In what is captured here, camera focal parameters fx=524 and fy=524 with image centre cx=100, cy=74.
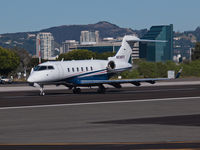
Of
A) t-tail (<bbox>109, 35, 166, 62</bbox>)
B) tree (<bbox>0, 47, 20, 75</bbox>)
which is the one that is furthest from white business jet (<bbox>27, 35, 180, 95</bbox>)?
tree (<bbox>0, 47, 20, 75</bbox>)

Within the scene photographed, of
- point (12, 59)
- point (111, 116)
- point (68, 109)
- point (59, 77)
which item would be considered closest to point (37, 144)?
point (111, 116)

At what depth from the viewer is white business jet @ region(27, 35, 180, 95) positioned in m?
44.3

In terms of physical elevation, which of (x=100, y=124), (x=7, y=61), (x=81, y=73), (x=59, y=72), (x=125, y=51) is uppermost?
(x=125, y=51)

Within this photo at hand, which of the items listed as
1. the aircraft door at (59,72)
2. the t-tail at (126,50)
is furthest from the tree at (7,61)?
the aircraft door at (59,72)

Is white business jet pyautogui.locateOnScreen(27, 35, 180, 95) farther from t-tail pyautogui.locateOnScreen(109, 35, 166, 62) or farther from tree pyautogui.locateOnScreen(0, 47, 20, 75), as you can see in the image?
tree pyautogui.locateOnScreen(0, 47, 20, 75)

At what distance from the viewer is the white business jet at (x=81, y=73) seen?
4433 centimetres

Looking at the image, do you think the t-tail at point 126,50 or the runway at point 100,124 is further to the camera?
the t-tail at point 126,50

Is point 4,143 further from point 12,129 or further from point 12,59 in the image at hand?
point 12,59

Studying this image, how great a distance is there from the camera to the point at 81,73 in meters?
47.3

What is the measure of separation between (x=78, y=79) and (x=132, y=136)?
2976cm

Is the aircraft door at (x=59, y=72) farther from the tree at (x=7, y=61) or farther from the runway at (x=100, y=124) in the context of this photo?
the tree at (x=7, y=61)

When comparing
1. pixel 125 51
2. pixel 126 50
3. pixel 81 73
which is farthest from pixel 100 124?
pixel 126 50

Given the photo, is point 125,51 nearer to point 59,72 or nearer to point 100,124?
point 59,72

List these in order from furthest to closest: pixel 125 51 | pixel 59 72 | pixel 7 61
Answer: pixel 7 61 → pixel 125 51 → pixel 59 72
